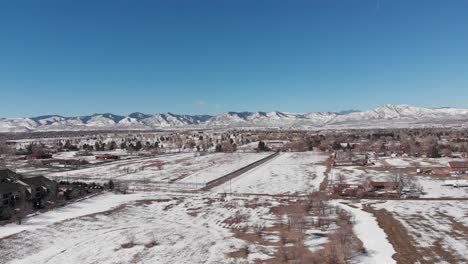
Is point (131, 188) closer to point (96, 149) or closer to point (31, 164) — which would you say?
point (31, 164)

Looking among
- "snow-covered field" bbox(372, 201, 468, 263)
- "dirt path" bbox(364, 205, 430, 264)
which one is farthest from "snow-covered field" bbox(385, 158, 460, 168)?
"dirt path" bbox(364, 205, 430, 264)

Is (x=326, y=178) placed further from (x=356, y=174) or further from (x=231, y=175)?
(x=231, y=175)

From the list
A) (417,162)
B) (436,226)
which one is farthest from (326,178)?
(417,162)

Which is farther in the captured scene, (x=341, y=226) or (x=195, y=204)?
(x=195, y=204)

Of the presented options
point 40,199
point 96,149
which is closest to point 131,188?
point 40,199

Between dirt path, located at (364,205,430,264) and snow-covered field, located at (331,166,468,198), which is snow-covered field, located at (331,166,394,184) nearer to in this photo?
snow-covered field, located at (331,166,468,198)

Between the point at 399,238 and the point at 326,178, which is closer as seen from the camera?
the point at 399,238

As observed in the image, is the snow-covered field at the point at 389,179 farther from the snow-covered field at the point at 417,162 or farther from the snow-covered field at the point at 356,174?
the snow-covered field at the point at 417,162
